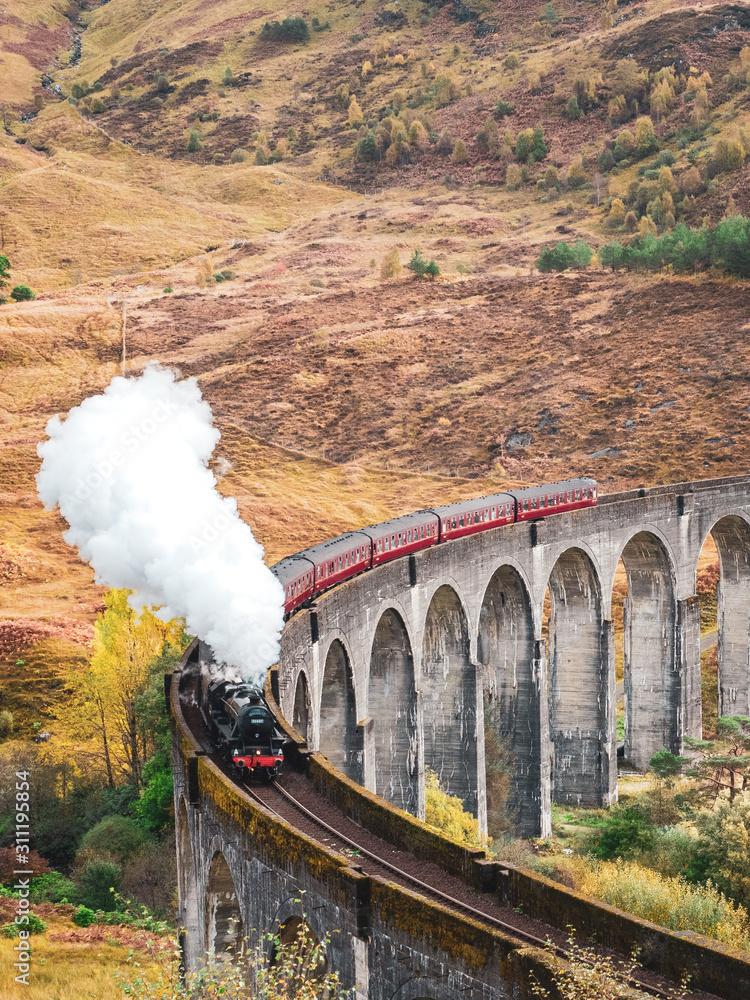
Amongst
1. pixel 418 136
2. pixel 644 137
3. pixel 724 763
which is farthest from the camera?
pixel 418 136

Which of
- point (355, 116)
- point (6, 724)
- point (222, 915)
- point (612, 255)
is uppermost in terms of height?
point (355, 116)

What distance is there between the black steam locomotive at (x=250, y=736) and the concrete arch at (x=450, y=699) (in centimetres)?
1605

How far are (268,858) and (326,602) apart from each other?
11.5 m

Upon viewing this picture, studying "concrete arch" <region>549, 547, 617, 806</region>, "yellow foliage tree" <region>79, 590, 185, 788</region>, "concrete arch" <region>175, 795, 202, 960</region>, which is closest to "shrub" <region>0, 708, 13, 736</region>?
"yellow foliage tree" <region>79, 590, 185, 788</region>

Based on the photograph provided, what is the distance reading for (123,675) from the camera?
4116cm

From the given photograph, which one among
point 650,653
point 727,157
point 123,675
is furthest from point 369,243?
point 123,675

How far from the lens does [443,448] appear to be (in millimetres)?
78750

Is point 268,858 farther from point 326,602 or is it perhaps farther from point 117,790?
point 117,790

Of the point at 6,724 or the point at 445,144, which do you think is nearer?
the point at 6,724

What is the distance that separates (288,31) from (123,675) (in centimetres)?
13082

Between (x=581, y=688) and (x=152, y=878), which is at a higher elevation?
(x=581, y=688)

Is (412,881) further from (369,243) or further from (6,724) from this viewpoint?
(369,243)

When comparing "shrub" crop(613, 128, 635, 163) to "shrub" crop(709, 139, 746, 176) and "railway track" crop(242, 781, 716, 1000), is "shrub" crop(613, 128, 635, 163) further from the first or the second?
"railway track" crop(242, 781, 716, 1000)

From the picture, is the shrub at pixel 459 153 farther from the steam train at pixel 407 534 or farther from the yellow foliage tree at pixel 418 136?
the steam train at pixel 407 534
